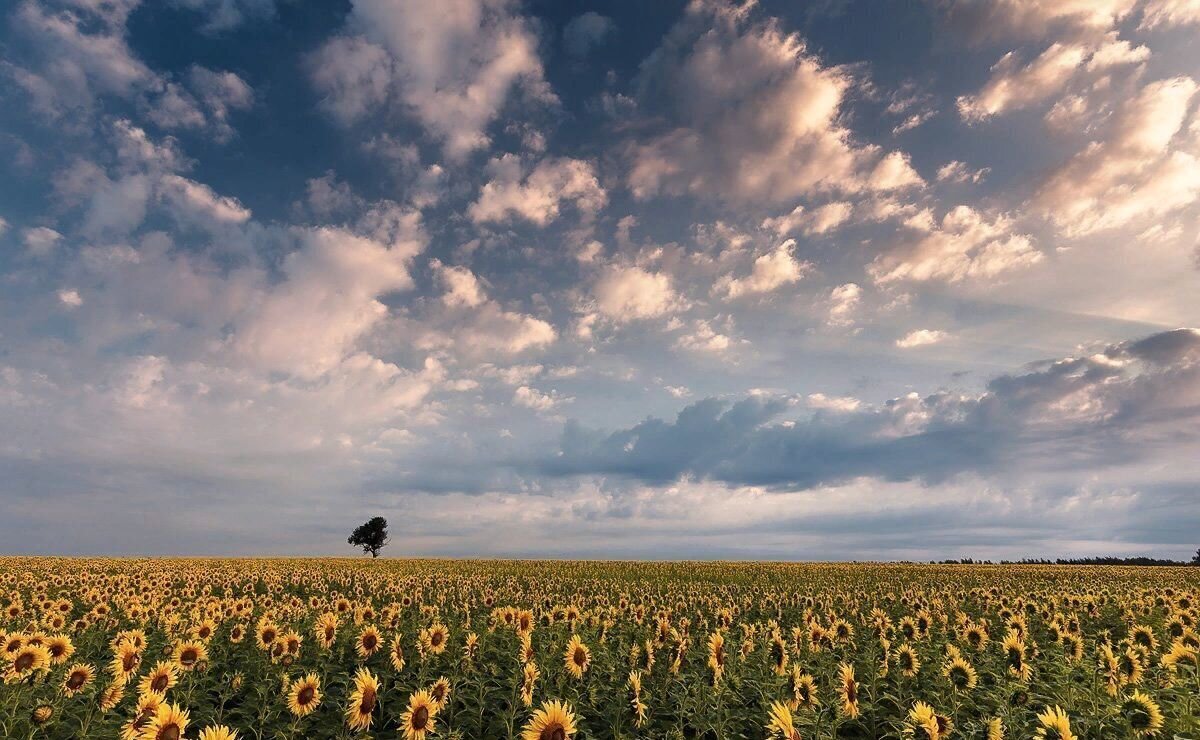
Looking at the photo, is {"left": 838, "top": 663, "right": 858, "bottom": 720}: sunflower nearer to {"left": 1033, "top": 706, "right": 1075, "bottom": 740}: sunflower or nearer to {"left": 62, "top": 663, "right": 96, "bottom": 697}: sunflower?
{"left": 1033, "top": 706, "right": 1075, "bottom": 740}: sunflower

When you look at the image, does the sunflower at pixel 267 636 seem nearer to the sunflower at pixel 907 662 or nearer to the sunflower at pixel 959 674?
the sunflower at pixel 907 662

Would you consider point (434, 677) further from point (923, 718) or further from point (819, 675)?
point (923, 718)

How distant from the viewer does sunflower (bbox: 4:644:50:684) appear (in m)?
10.3

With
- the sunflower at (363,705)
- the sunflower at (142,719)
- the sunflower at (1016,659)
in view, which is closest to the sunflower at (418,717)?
the sunflower at (363,705)

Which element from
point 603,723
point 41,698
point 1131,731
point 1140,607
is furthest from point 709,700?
point 1140,607

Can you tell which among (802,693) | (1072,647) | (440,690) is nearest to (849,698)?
(802,693)

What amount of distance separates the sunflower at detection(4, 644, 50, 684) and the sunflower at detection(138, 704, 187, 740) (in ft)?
16.8

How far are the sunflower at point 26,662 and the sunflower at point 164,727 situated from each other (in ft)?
16.8

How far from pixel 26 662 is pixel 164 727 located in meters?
5.64

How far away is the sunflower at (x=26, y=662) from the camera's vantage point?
10.3 m

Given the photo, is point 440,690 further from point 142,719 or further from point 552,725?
point 142,719

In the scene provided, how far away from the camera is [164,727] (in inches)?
280

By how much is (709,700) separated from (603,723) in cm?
188

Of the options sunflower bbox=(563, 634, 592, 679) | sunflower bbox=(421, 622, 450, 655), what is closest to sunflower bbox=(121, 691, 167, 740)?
sunflower bbox=(421, 622, 450, 655)
